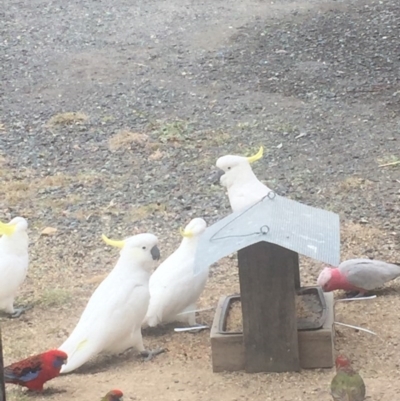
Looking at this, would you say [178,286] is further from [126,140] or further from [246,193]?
[126,140]

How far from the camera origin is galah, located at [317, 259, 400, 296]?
150 inches

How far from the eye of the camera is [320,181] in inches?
223

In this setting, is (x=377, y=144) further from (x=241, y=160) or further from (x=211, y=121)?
(x=241, y=160)

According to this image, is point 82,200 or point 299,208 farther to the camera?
point 82,200

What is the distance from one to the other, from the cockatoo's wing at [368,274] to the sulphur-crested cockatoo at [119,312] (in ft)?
3.34

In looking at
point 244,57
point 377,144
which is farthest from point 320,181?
point 244,57

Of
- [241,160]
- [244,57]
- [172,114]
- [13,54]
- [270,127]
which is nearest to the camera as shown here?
[241,160]

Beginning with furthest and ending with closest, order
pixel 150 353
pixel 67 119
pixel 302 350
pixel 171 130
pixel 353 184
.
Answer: pixel 67 119, pixel 171 130, pixel 353 184, pixel 150 353, pixel 302 350

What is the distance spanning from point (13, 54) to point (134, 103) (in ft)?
9.00

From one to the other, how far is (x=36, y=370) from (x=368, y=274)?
171 centimetres

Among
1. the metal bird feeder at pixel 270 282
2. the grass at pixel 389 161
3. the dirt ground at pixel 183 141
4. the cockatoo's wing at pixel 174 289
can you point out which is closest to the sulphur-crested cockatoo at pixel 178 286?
the cockatoo's wing at pixel 174 289

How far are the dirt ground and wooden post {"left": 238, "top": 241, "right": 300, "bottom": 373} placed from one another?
0.08 meters

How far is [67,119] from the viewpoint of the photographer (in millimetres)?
7445

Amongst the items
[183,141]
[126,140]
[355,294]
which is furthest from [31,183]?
[355,294]
